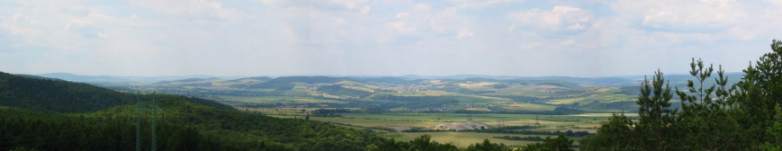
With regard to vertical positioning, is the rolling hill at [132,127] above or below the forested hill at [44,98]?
below

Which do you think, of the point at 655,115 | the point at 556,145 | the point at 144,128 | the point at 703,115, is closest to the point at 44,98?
the point at 144,128

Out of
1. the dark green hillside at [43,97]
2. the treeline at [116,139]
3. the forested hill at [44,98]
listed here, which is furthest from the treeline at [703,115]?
the dark green hillside at [43,97]

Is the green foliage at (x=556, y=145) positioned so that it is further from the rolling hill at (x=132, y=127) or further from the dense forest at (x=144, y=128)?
the rolling hill at (x=132, y=127)

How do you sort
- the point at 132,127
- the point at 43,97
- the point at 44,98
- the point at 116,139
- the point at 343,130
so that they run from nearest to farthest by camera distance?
the point at 116,139 < the point at 132,127 < the point at 343,130 < the point at 44,98 < the point at 43,97

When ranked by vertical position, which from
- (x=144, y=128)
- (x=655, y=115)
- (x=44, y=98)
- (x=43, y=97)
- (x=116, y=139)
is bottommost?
(x=116, y=139)

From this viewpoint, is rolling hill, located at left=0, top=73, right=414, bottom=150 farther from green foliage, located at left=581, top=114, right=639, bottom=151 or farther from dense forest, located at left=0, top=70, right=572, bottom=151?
green foliage, located at left=581, top=114, right=639, bottom=151

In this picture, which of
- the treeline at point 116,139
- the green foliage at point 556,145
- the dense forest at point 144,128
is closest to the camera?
the green foliage at point 556,145

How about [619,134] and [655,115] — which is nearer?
[655,115]

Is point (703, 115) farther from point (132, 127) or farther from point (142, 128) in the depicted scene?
point (142, 128)
